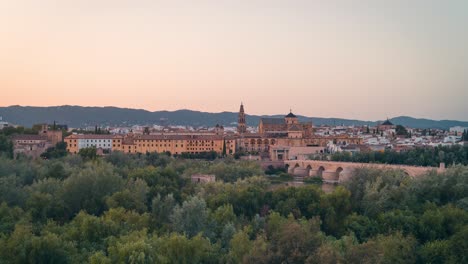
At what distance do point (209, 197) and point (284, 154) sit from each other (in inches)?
1138

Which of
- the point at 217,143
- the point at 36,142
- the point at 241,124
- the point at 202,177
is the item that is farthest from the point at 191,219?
the point at 241,124

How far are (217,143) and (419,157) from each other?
18.3 meters

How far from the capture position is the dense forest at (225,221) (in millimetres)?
10516

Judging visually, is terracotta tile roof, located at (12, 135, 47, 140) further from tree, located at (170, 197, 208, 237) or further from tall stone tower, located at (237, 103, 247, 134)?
tree, located at (170, 197, 208, 237)

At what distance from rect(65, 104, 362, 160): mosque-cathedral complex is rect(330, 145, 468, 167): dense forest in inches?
371

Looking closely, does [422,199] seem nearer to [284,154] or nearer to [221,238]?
[221,238]

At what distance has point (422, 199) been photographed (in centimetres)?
1808

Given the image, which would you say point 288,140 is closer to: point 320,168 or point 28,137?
point 320,168

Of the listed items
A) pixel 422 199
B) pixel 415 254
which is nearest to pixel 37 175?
pixel 422 199

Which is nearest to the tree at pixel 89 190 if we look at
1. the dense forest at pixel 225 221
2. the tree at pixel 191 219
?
the dense forest at pixel 225 221

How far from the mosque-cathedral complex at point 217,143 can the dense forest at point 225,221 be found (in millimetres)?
23590

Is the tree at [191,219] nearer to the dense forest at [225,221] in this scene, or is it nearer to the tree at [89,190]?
the dense forest at [225,221]

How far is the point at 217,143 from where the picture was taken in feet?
161

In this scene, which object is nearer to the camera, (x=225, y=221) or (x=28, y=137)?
(x=225, y=221)
